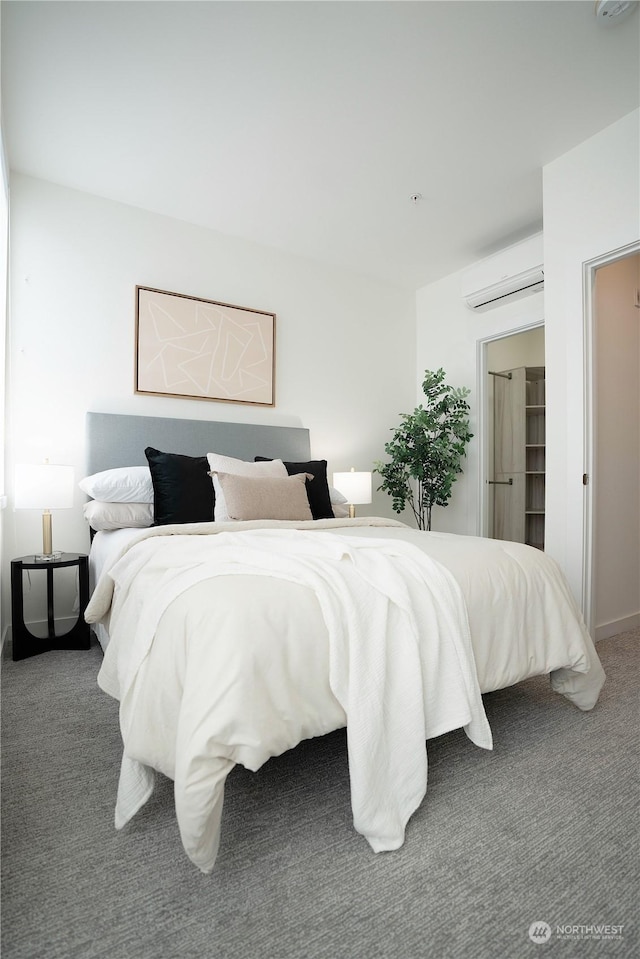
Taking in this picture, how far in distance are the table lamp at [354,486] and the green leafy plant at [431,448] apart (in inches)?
17.5

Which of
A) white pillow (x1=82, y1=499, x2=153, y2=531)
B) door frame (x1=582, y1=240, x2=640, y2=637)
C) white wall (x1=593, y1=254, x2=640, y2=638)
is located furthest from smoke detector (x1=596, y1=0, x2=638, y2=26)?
white pillow (x1=82, y1=499, x2=153, y2=531)

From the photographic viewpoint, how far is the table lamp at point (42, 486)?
9.09 ft

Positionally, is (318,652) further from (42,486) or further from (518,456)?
(518,456)

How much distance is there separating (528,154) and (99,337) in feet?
9.07

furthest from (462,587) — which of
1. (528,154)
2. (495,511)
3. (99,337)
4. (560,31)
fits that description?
(495,511)

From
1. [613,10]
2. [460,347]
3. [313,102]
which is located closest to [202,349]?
[313,102]

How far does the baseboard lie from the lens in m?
3.20

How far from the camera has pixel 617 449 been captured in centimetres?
331

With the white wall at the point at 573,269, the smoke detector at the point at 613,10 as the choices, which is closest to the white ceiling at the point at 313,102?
the smoke detector at the point at 613,10

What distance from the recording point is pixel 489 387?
4555mm

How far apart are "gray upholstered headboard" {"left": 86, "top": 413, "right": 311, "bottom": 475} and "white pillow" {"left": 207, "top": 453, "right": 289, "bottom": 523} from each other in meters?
0.57

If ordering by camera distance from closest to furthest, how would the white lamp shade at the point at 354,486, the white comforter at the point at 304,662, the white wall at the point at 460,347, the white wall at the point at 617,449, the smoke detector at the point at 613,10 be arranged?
the white comforter at the point at 304,662, the smoke detector at the point at 613,10, the white wall at the point at 617,449, the white lamp shade at the point at 354,486, the white wall at the point at 460,347

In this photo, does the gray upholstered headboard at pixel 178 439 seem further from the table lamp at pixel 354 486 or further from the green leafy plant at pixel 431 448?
the green leafy plant at pixel 431 448

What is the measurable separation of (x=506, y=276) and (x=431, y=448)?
1367mm
